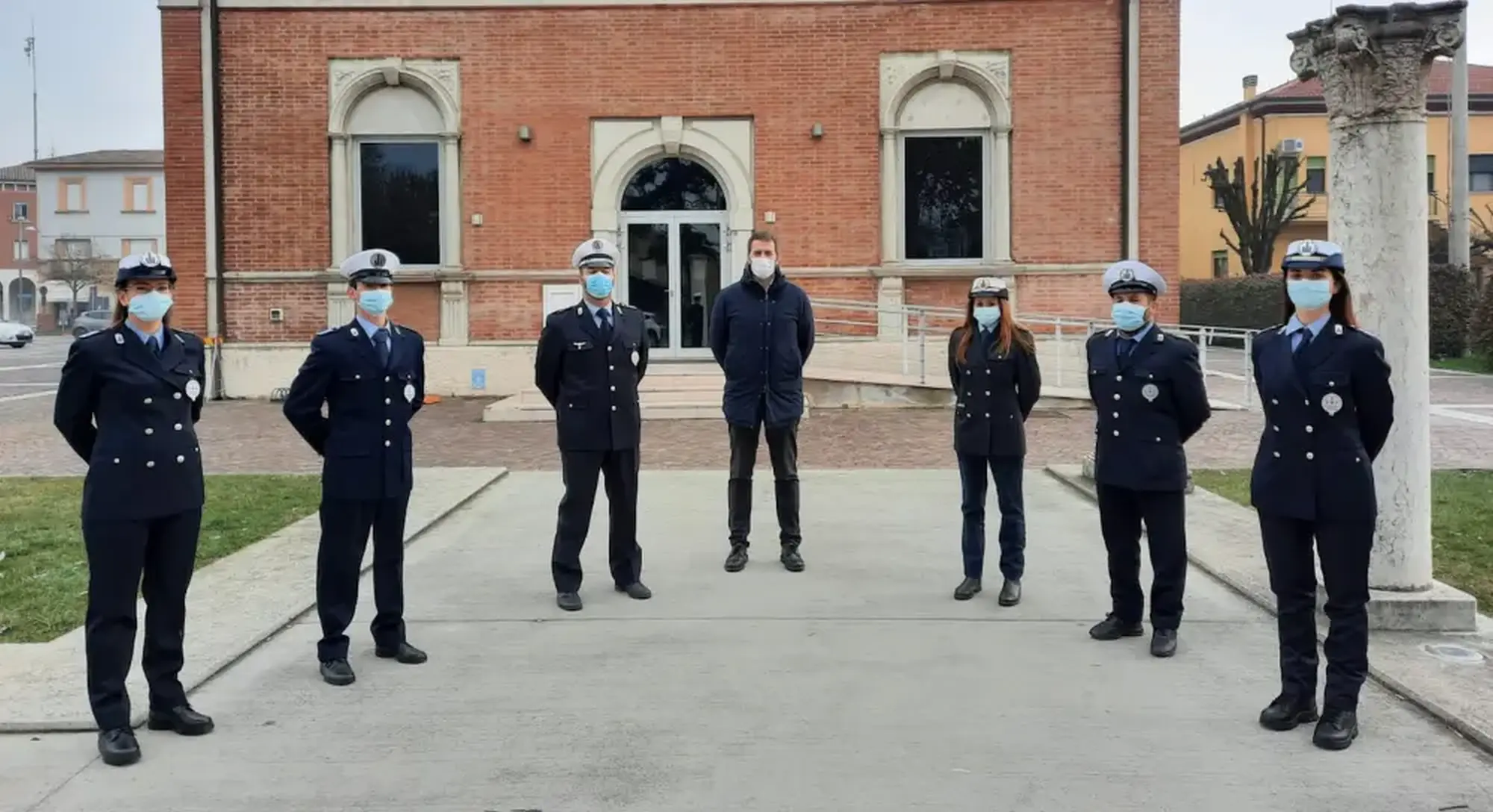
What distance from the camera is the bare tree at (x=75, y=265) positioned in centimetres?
7481

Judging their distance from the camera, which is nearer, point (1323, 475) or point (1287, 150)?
point (1323, 475)

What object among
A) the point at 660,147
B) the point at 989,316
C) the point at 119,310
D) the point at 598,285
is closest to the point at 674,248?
the point at 660,147

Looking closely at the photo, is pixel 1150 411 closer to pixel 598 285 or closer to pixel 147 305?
pixel 598 285

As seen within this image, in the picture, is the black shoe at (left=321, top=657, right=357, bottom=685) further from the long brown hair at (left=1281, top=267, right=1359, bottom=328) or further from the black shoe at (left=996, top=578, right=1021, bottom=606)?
the long brown hair at (left=1281, top=267, right=1359, bottom=328)

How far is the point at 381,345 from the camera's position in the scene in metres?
5.96

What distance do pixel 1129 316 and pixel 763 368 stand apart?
103 inches

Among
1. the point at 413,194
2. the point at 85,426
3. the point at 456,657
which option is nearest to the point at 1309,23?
the point at 456,657

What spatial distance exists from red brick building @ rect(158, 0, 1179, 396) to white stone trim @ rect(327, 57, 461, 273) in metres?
0.04

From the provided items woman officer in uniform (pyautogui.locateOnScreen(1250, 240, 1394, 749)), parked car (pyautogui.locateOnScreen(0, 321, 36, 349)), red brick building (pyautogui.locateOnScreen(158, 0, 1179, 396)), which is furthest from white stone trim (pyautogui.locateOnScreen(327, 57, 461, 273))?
parked car (pyautogui.locateOnScreen(0, 321, 36, 349))

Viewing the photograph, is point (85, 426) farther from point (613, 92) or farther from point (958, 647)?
point (613, 92)

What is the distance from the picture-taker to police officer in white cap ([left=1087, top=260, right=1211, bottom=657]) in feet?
20.1

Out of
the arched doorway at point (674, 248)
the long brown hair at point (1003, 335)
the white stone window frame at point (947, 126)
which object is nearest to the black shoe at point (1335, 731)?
the long brown hair at point (1003, 335)

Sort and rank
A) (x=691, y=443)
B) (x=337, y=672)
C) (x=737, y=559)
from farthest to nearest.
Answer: (x=691, y=443), (x=737, y=559), (x=337, y=672)

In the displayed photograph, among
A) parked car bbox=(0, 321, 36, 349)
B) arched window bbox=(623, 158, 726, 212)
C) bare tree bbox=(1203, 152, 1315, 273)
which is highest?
bare tree bbox=(1203, 152, 1315, 273)
